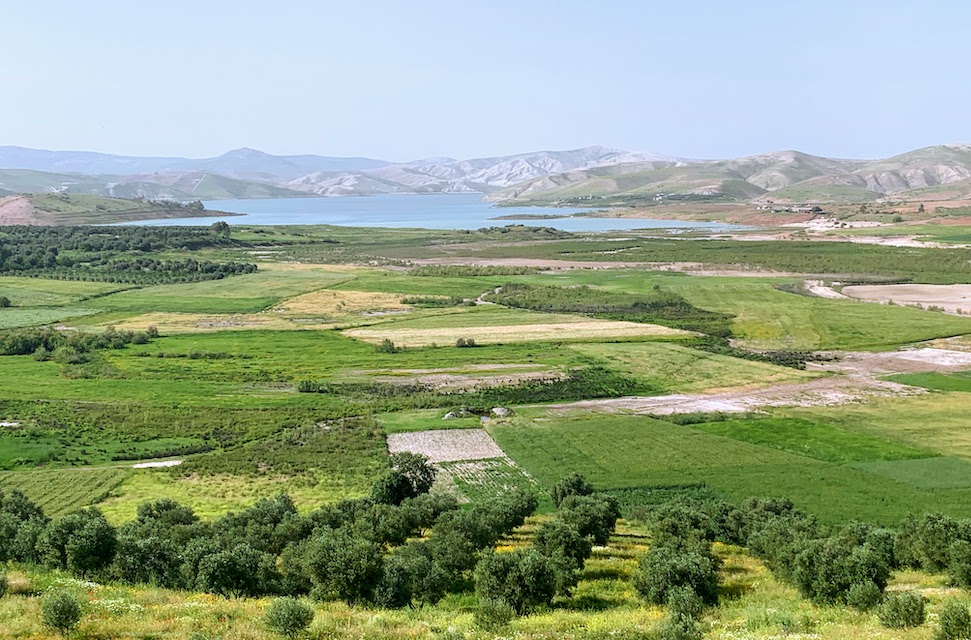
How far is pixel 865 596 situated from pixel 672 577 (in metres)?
6.38

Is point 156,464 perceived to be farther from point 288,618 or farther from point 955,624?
point 955,624

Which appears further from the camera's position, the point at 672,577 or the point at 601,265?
the point at 601,265

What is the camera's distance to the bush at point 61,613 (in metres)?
21.7

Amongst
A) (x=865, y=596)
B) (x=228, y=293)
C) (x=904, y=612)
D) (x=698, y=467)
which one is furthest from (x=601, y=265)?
(x=904, y=612)

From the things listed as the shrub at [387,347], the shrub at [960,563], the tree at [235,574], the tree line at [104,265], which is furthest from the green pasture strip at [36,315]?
the shrub at [960,563]

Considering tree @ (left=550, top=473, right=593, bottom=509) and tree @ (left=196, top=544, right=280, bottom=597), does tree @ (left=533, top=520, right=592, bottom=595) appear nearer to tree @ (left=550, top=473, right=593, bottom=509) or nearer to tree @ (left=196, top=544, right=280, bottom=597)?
tree @ (left=550, top=473, right=593, bottom=509)

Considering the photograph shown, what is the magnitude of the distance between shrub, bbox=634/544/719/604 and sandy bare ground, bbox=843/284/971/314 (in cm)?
9937

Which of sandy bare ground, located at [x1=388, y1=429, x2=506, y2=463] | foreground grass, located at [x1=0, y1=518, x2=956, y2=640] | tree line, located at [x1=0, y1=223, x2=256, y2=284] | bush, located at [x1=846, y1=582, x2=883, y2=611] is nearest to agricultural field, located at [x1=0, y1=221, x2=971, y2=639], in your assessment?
foreground grass, located at [x1=0, y1=518, x2=956, y2=640]

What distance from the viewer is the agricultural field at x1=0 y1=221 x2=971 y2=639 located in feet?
97.0

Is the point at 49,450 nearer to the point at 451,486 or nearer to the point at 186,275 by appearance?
the point at 451,486

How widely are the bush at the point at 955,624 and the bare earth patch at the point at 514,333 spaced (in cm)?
7705

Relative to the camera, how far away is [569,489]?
155 feet

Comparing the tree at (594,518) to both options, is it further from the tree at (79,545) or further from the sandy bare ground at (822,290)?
the sandy bare ground at (822,290)

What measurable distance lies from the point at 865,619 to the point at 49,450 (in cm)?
5485
